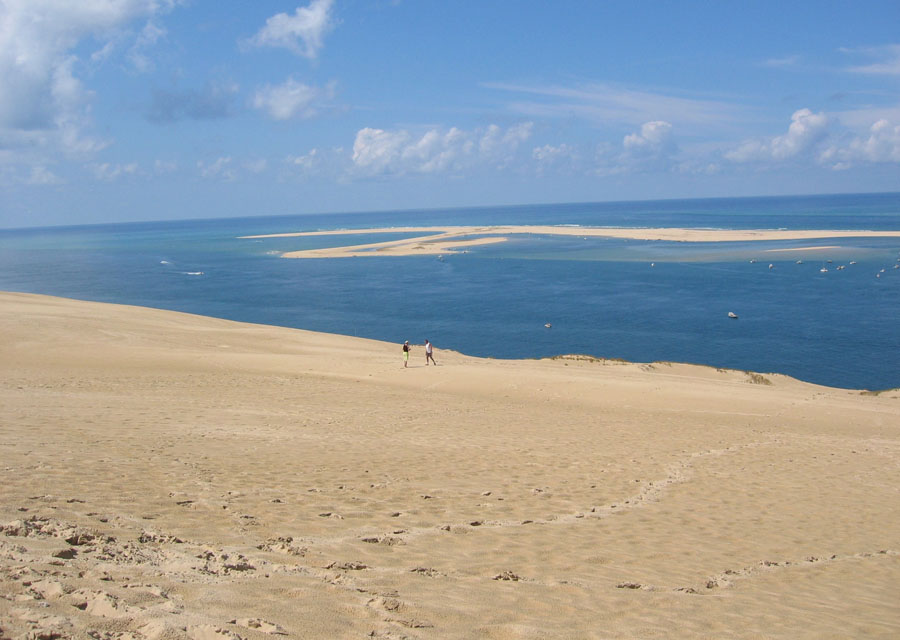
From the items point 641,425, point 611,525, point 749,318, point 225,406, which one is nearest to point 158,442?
point 225,406

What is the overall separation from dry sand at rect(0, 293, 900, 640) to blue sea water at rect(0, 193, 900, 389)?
2118 cm

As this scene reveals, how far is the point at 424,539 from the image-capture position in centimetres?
830

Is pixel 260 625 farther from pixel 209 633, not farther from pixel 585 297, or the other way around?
pixel 585 297

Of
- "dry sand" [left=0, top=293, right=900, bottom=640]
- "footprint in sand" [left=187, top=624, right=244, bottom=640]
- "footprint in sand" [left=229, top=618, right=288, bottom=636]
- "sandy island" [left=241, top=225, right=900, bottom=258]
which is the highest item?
"sandy island" [left=241, top=225, right=900, bottom=258]

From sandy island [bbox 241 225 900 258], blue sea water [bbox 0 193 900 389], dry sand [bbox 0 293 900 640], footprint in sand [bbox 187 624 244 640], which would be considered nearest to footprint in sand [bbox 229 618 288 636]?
dry sand [bbox 0 293 900 640]

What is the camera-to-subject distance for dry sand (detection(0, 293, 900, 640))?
5762mm

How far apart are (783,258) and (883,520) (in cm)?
8772

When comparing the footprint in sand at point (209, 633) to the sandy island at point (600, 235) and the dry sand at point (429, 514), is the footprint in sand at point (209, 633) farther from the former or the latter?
the sandy island at point (600, 235)

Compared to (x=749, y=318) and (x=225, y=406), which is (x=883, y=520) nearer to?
(x=225, y=406)

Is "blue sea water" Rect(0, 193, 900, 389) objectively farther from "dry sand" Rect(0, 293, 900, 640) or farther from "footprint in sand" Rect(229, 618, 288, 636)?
"footprint in sand" Rect(229, 618, 288, 636)

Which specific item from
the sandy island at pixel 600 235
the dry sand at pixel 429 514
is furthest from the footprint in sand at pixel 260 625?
the sandy island at pixel 600 235

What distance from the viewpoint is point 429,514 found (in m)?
9.44

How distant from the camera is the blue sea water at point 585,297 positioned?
42875 mm

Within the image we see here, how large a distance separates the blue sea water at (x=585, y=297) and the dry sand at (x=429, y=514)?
2118cm
